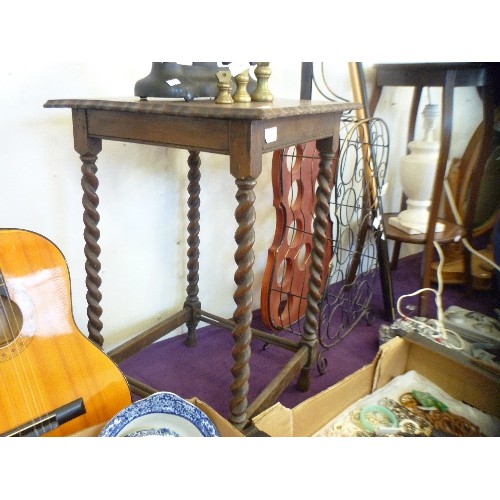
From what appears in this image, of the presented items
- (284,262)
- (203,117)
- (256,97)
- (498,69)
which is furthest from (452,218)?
(203,117)

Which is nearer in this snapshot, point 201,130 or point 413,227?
point 201,130

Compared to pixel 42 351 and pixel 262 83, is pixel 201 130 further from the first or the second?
pixel 42 351

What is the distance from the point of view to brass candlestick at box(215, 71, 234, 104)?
826 mm

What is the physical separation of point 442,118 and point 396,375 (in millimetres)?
829

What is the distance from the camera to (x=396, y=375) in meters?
1.27

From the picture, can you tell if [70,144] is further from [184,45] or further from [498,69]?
[498,69]

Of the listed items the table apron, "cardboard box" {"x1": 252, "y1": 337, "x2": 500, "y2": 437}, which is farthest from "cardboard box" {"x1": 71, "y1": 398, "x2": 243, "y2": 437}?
the table apron

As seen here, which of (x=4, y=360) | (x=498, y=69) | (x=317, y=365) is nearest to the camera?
(x=4, y=360)

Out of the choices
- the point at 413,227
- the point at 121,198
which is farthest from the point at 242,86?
the point at 413,227

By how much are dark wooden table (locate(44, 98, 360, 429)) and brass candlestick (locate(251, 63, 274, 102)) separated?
0.05 metres

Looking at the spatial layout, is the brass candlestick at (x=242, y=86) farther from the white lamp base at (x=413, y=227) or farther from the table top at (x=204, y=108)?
the white lamp base at (x=413, y=227)

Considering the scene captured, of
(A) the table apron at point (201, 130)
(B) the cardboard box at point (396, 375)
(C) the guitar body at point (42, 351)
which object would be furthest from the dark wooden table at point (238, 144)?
(C) the guitar body at point (42, 351)
